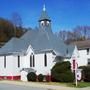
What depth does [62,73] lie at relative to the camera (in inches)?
1547

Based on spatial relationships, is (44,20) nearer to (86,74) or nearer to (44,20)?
(44,20)

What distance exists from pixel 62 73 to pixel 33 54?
7.29 metres

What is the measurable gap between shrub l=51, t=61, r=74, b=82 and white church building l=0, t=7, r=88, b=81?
9.66ft

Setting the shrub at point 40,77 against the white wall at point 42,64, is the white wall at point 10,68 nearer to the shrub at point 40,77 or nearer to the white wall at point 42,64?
the white wall at point 42,64

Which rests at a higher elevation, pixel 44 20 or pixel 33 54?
pixel 44 20

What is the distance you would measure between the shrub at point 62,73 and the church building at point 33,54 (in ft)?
9.72

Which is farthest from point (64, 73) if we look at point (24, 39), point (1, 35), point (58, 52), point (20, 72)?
point (1, 35)

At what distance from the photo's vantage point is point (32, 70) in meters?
44.3

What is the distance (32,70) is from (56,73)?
5473 mm

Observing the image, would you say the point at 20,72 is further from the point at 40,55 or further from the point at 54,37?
the point at 54,37

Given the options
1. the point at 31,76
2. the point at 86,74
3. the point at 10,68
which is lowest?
the point at 31,76

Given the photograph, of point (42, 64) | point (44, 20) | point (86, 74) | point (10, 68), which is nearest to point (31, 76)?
point (42, 64)

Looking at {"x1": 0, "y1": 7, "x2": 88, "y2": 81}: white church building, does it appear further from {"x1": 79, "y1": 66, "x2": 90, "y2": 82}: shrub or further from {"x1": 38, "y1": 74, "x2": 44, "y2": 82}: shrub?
{"x1": 79, "y1": 66, "x2": 90, "y2": 82}: shrub

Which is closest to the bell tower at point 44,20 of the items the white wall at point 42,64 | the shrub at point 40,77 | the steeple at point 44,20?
the steeple at point 44,20
